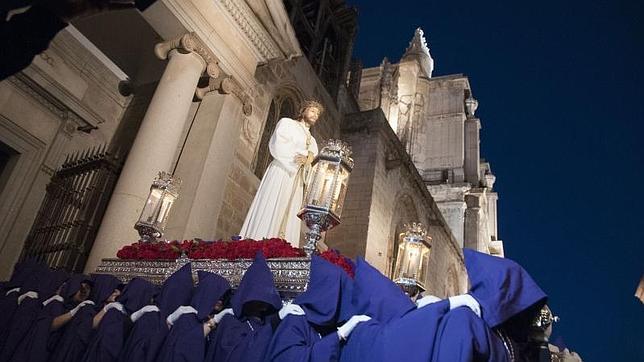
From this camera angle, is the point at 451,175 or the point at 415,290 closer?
the point at 415,290

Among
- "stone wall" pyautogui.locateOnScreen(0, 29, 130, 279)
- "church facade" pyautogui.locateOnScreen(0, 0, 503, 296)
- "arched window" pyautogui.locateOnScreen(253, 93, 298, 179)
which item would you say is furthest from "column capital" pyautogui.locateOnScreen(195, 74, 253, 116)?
"stone wall" pyautogui.locateOnScreen(0, 29, 130, 279)

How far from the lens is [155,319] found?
360 cm

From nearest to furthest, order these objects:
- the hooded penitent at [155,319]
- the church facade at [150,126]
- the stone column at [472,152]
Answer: the hooded penitent at [155,319] → the church facade at [150,126] → the stone column at [472,152]

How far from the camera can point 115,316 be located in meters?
3.72

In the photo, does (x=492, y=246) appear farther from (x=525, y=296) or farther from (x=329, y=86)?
(x=525, y=296)

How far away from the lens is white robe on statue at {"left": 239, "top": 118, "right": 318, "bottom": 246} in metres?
6.30

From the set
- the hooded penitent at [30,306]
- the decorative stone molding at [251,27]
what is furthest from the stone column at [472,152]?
the hooded penitent at [30,306]

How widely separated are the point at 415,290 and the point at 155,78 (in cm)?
758

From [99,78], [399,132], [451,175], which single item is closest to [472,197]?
[451,175]

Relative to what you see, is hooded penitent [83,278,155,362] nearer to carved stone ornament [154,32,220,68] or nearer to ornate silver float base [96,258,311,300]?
ornate silver float base [96,258,311,300]

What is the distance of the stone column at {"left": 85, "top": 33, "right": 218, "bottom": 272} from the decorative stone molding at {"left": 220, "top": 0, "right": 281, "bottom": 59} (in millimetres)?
1170

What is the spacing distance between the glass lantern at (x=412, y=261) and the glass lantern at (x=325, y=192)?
1148 millimetres

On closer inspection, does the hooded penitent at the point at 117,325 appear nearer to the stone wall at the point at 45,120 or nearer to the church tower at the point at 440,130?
the stone wall at the point at 45,120

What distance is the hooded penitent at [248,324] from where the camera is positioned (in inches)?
122
